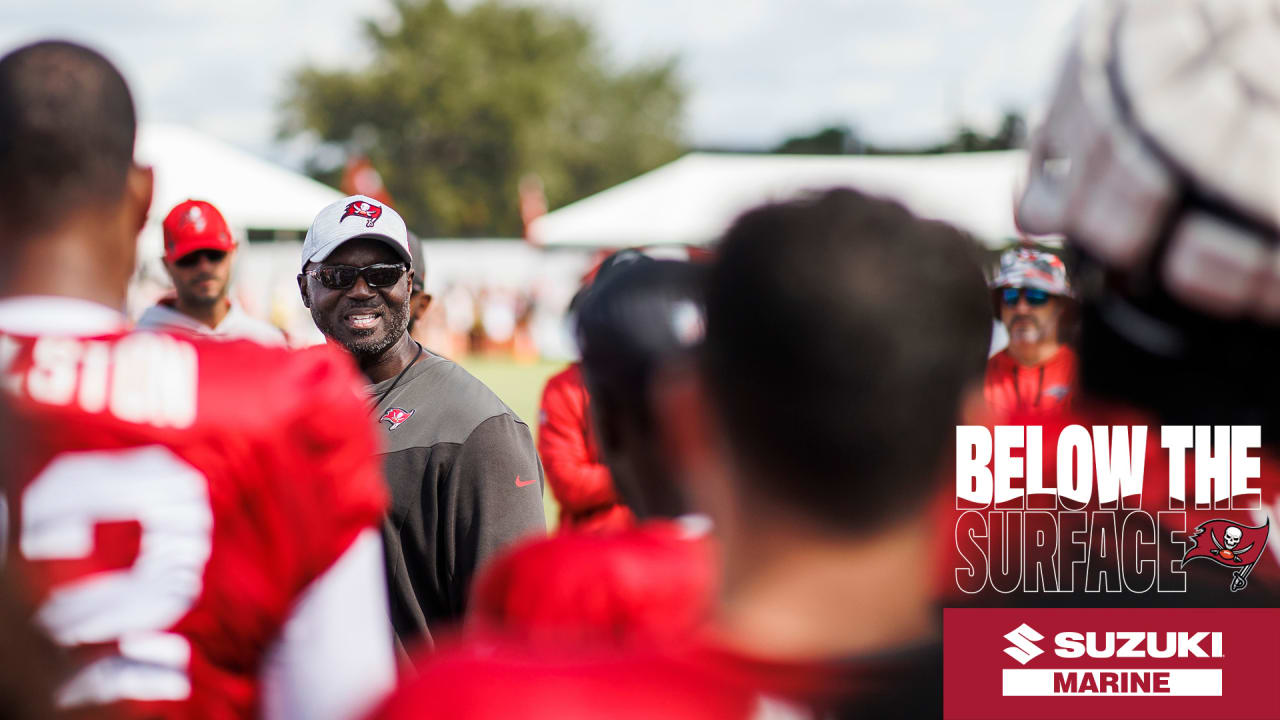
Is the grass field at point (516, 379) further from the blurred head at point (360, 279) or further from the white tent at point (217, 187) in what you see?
the blurred head at point (360, 279)

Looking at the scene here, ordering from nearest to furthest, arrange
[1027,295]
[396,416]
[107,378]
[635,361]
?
[107,378] < [635,361] < [396,416] < [1027,295]

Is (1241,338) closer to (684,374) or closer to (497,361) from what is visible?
(684,374)

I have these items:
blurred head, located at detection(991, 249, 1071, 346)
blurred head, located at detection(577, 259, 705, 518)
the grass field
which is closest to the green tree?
Result: the grass field

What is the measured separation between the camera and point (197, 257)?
5.55m

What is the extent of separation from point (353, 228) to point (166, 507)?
Answer: 243cm

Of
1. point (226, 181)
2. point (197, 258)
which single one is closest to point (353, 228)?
point (197, 258)

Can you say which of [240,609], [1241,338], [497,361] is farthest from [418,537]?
[497,361]

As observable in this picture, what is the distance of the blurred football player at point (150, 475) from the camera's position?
1640 mm

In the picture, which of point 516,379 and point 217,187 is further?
point 516,379

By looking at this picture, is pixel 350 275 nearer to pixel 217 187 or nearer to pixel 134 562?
pixel 134 562

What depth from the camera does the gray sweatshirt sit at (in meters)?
3.56

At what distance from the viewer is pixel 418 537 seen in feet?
11.7

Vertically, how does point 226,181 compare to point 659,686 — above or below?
above

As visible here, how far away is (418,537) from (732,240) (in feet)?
8.09
